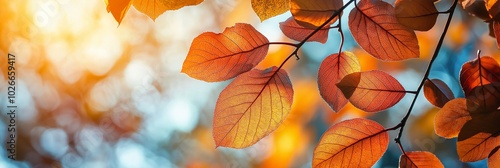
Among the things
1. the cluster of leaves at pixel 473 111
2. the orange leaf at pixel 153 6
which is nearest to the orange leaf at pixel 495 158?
the cluster of leaves at pixel 473 111

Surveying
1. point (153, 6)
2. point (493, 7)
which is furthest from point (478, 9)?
point (153, 6)

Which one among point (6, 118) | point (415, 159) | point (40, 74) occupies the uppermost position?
point (40, 74)

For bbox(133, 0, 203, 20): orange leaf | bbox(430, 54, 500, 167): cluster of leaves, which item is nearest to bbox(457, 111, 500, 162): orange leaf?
bbox(430, 54, 500, 167): cluster of leaves

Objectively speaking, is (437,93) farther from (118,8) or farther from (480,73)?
(118,8)

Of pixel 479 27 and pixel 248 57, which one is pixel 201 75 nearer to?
pixel 248 57

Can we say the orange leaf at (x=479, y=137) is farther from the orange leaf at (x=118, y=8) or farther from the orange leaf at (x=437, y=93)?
the orange leaf at (x=118, y=8)

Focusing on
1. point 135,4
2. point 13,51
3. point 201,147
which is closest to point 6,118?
point 13,51
